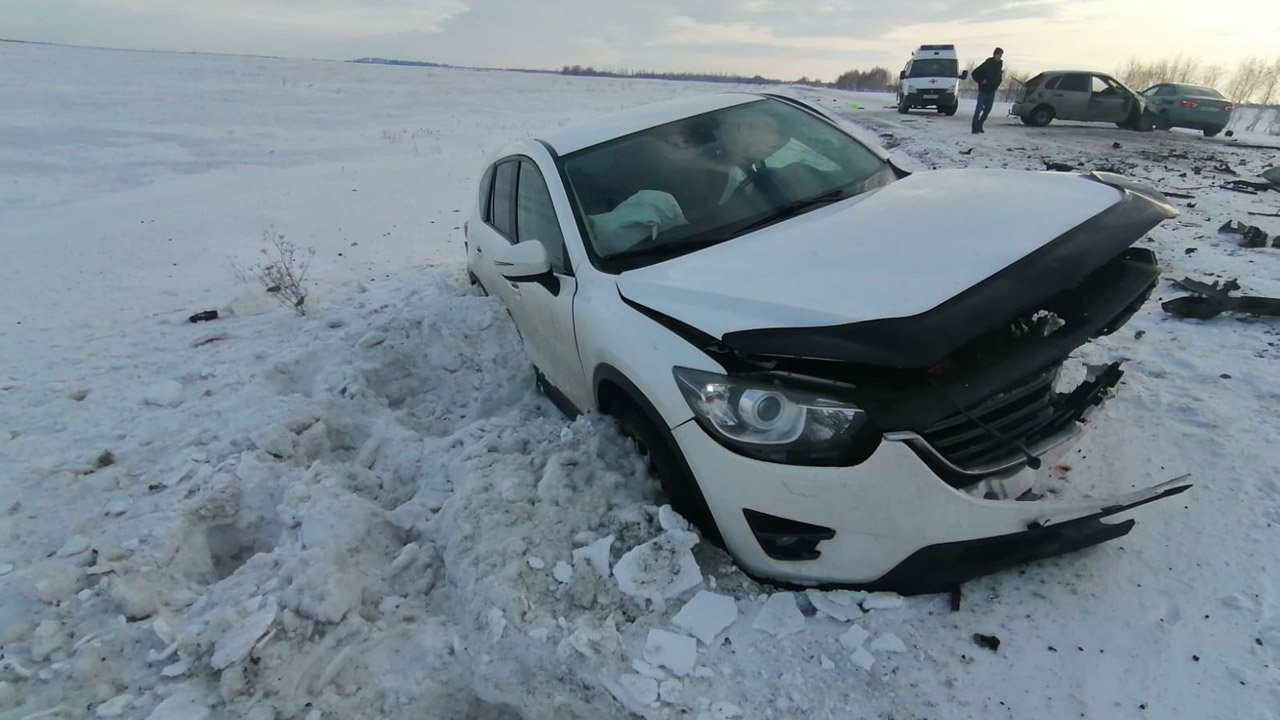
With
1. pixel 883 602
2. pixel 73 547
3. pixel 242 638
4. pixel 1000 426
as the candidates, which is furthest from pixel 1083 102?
pixel 73 547

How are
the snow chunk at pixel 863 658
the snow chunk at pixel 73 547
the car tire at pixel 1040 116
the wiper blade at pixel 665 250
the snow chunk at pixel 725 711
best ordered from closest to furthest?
A: the snow chunk at pixel 725 711 < the snow chunk at pixel 863 658 < the snow chunk at pixel 73 547 < the wiper blade at pixel 665 250 < the car tire at pixel 1040 116

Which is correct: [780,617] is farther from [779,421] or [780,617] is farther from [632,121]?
[632,121]

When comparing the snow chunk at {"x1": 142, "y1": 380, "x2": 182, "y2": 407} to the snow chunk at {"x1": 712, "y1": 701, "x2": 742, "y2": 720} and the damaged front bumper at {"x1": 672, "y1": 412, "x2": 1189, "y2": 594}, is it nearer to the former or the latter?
the damaged front bumper at {"x1": 672, "y1": 412, "x2": 1189, "y2": 594}

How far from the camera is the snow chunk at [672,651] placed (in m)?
2.11

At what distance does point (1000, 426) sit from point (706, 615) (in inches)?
44.7

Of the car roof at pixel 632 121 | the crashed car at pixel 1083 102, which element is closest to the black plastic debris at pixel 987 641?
the car roof at pixel 632 121

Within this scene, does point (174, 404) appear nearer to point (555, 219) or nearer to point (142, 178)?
point (555, 219)

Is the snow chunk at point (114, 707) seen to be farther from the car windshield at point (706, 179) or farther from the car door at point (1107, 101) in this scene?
the car door at point (1107, 101)

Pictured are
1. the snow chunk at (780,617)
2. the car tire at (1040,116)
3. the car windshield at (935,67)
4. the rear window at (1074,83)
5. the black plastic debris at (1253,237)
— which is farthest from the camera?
the car windshield at (935,67)

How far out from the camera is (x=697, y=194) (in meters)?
3.31

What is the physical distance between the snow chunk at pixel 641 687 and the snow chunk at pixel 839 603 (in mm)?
593

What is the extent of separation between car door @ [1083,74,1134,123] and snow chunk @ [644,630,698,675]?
21051 millimetres

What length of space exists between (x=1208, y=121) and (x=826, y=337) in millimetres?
20529

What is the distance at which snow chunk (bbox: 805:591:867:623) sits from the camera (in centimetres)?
220
